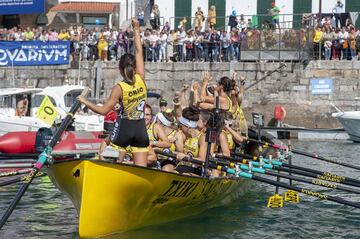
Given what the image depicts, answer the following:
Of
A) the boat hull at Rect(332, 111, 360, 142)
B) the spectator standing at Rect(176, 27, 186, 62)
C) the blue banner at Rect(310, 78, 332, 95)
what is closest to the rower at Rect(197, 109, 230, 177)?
the boat hull at Rect(332, 111, 360, 142)

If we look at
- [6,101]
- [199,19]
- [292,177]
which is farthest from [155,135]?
[199,19]

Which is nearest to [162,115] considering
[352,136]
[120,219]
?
[120,219]

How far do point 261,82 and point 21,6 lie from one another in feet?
39.9

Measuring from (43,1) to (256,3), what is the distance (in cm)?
906

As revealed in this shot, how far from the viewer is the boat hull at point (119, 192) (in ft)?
33.6

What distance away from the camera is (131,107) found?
34.8ft

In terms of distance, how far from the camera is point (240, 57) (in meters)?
31.2

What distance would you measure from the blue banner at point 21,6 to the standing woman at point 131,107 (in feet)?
89.9

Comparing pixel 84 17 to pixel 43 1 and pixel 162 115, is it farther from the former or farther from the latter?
pixel 162 115

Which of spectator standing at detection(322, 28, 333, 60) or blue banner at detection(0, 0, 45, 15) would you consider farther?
blue banner at detection(0, 0, 45, 15)

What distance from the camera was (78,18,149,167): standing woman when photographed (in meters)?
10.5

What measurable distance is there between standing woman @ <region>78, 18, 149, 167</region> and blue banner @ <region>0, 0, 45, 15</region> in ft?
89.9

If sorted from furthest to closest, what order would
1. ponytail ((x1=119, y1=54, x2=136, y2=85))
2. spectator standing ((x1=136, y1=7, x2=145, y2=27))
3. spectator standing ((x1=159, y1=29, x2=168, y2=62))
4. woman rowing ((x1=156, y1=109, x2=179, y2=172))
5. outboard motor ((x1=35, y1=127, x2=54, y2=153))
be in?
spectator standing ((x1=136, y1=7, x2=145, y2=27)) → spectator standing ((x1=159, y1=29, x2=168, y2=62)) → outboard motor ((x1=35, y1=127, x2=54, y2=153)) → woman rowing ((x1=156, y1=109, x2=179, y2=172)) → ponytail ((x1=119, y1=54, x2=136, y2=85))

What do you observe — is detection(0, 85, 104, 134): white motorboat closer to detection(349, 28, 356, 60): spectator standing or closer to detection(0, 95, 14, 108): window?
detection(0, 95, 14, 108): window
